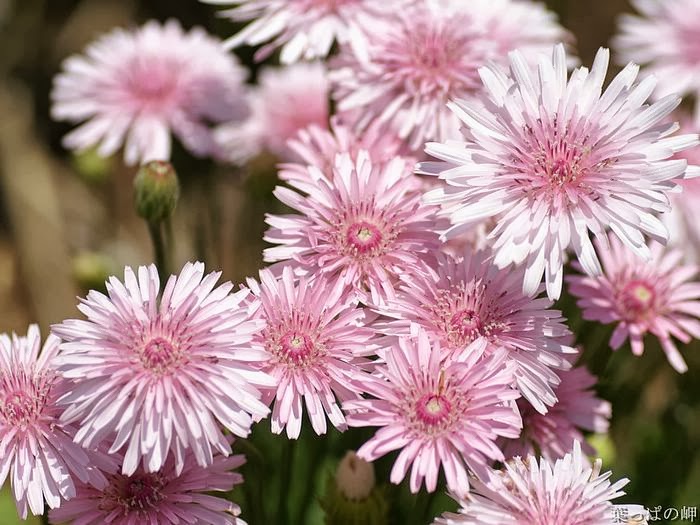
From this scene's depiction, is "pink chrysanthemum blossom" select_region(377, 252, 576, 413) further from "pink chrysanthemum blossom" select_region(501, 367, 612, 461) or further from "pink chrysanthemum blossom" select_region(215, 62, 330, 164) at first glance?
"pink chrysanthemum blossom" select_region(215, 62, 330, 164)

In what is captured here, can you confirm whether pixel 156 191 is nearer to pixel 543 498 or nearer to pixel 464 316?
pixel 464 316

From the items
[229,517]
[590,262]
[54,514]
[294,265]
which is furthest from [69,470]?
[590,262]

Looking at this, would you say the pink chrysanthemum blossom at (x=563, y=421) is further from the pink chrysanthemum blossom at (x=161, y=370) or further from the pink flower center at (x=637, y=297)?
the pink chrysanthemum blossom at (x=161, y=370)

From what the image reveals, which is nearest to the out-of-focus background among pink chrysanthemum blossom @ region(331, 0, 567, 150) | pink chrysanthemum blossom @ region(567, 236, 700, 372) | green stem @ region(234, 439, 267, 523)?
pink chrysanthemum blossom @ region(567, 236, 700, 372)

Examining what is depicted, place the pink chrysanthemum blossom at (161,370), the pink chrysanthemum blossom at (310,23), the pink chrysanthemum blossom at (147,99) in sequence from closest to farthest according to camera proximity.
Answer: the pink chrysanthemum blossom at (161,370)
the pink chrysanthemum blossom at (310,23)
the pink chrysanthemum blossom at (147,99)

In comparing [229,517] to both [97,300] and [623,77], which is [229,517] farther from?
[623,77]

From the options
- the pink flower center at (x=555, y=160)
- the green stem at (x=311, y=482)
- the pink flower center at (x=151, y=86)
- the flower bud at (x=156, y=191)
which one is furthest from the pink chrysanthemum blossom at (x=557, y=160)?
the pink flower center at (x=151, y=86)

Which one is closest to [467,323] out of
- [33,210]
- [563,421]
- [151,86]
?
[563,421]
